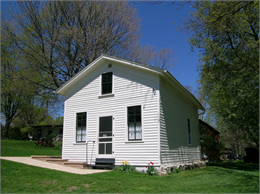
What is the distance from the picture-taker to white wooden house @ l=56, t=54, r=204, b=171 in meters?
10.7

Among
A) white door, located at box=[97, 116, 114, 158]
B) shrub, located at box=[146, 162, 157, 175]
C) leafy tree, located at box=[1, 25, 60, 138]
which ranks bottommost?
shrub, located at box=[146, 162, 157, 175]

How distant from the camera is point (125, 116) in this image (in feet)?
37.3

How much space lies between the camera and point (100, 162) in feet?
37.6

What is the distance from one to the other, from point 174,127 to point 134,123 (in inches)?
98.8

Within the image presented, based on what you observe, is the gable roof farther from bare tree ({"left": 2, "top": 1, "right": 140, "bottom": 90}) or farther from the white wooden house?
bare tree ({"left": 2, "top": 1, "right": 140, "bottom": 90})

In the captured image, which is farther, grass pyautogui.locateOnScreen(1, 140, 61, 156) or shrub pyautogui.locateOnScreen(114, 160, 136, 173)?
grass pyautogui.locateOnScreen(1, 140, 61, 156)

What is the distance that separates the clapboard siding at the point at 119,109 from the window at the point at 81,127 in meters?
0.23

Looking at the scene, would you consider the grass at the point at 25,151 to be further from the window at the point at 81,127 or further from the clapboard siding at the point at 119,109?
the window at the point at 81,127

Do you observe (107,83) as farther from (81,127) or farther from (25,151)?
(25,151)

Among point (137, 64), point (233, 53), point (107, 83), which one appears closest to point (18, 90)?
point (107, 83)

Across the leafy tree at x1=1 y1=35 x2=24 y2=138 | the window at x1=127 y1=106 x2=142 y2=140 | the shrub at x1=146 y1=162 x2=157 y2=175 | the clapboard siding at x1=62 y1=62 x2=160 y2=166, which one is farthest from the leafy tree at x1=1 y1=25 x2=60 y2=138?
the shrub at x1=146 y1=162 x2=157 y2=175


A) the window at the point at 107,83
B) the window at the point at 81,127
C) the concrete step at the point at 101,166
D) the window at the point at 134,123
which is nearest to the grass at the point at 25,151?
the window at the point at 81,127

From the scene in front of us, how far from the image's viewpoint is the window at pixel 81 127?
41.4ft

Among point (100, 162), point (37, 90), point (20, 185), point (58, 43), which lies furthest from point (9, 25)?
point (20, 185)
